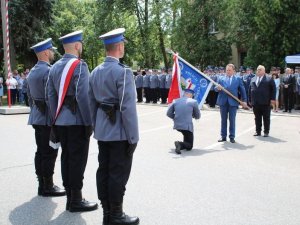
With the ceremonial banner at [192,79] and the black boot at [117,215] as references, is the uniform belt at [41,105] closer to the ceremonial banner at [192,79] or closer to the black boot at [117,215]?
the black boot at [117,215]

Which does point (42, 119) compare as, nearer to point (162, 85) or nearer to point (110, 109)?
point (110, 109)

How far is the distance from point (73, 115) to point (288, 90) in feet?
47.4

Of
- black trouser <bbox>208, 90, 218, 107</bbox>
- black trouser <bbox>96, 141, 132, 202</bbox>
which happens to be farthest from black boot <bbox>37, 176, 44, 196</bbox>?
black trouser <bbox>208, 90, 218, 107</bbox>

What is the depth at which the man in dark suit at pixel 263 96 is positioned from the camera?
37.4ft

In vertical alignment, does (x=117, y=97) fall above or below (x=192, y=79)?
below

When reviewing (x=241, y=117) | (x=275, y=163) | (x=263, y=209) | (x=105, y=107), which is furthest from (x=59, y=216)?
(x=241, y=117)

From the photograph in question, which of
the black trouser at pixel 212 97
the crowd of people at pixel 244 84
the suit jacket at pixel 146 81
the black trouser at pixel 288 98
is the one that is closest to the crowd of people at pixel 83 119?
the crowd of people at pixel 244 84

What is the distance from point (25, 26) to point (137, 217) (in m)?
25.9

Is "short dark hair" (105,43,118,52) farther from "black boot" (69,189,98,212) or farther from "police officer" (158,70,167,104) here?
"police officer" (158,70,167,104)

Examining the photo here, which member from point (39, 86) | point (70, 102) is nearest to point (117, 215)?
point (70, 102)

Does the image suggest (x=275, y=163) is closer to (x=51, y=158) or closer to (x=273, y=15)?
(x=51, y=158)

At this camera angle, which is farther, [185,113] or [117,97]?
[185,113]

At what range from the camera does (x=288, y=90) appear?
17.9m

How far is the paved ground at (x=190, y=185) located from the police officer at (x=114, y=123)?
1.56 ft
